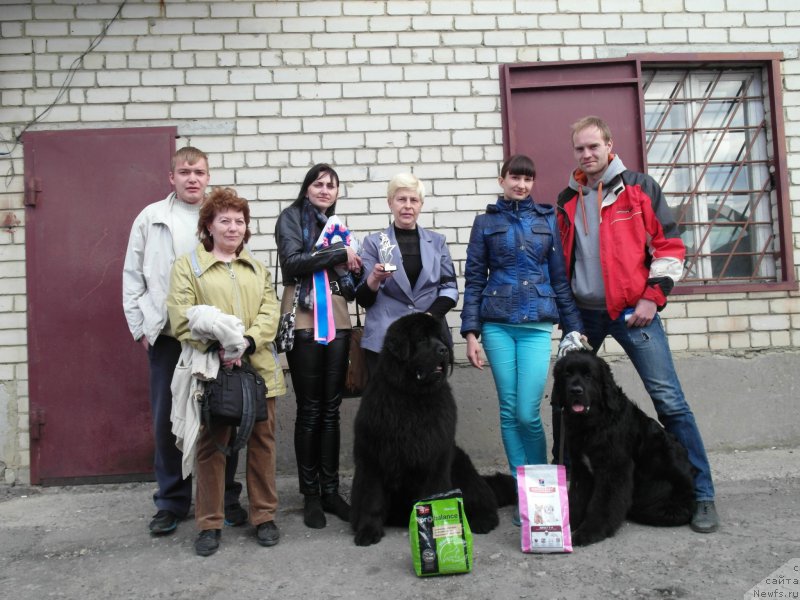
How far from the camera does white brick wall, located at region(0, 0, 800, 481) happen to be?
16.0 ft

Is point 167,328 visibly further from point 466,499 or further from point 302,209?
point 466,499

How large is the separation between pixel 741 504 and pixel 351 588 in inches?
97.9

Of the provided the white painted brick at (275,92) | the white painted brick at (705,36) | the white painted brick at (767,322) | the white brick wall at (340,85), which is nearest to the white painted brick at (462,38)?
the white brick wall at (340,85)

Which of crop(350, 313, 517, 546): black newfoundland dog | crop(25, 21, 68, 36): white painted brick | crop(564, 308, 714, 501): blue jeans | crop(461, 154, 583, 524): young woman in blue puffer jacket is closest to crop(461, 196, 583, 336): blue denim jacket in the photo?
crop(461, 154, 583, 524): young woman in blue puffer jacket

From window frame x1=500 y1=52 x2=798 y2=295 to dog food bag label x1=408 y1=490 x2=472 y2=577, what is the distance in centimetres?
309

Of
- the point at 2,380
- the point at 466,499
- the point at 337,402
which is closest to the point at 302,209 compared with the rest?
the point at 337,402

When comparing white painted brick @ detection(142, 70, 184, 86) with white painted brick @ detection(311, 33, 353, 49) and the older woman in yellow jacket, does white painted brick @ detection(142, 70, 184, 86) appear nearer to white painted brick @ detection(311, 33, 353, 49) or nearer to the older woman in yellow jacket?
white painted brick @ detection(311, 33, 353, 49)

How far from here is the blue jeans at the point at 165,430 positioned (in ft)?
12.1

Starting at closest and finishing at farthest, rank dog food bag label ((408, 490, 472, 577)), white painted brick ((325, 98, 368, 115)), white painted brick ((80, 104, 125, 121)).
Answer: dog food bag label ((408, 490, 472, 577)) → white painted brick ((80, 104, 125, 121)) → white painted brick ((325, 98, 368, 115))

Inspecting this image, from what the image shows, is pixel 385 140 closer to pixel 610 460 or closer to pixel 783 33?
pixel 610 460

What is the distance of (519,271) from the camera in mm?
3654

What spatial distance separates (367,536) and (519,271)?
1.69 meters

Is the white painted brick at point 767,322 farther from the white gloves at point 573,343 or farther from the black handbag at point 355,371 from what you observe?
the black handbag at point 355,371

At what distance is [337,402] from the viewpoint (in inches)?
150
